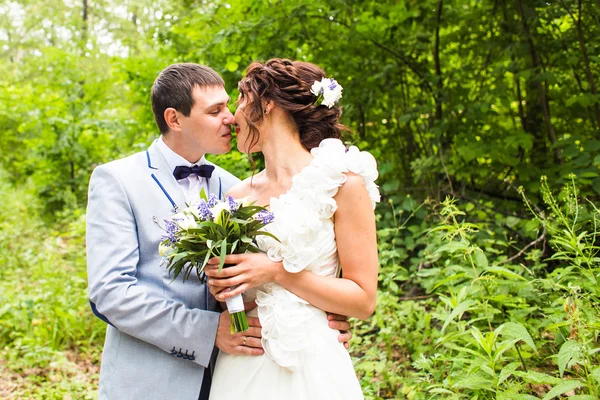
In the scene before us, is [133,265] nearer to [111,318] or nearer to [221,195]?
[111,318]

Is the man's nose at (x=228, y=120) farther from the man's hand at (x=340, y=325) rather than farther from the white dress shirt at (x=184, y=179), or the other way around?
the man's hand at (x=340, y=325)

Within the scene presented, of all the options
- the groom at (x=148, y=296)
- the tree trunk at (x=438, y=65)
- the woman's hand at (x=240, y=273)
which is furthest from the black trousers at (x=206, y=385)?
the tree trunk at (x=438, y=65)

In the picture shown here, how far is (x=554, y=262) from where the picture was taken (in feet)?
13.4

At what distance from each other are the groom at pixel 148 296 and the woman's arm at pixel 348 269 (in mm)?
141

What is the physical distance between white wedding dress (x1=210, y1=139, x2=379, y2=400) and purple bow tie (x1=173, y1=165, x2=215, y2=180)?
0.49m

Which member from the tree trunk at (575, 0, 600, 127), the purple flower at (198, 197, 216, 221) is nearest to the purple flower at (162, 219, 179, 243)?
the purple flower at (198, 197, 216, 221)

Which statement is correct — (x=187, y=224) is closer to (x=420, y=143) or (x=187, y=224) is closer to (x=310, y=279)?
(x=310, y=279)

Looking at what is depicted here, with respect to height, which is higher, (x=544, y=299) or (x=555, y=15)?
(x=555, y=15)

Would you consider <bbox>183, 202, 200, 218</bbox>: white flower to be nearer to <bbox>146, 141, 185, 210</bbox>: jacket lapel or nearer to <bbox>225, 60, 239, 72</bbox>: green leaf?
<bbox>146, 141, 185, 210</bbox>: jacket lapel

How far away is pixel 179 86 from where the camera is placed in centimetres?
232

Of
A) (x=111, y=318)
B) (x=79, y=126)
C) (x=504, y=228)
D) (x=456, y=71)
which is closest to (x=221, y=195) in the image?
(x=111, y=318)

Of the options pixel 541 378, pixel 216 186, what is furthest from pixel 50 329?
pixel 541 378

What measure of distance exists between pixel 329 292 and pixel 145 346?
0.76 metres

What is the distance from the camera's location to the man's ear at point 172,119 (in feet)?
7.57
